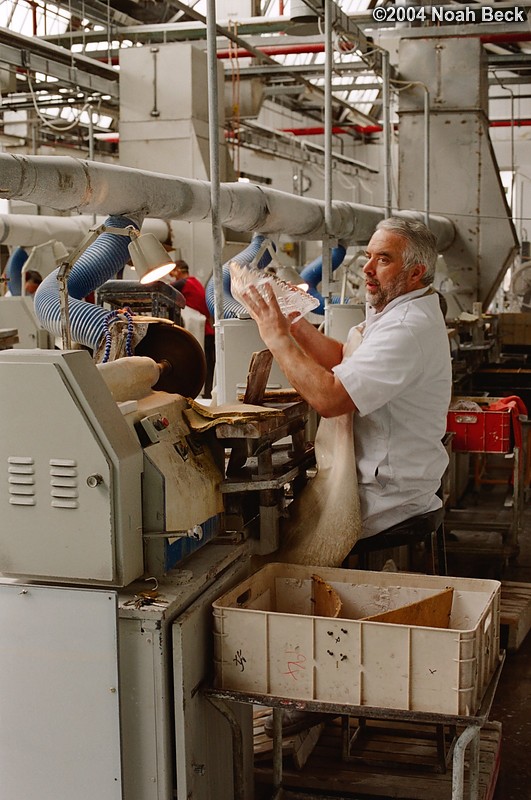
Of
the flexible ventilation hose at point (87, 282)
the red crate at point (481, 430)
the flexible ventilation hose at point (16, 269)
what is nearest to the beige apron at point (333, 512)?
the flexible ventilation hose at point (87, 282)

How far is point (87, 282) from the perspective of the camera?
2959mm

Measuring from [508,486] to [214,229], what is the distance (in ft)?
13.3

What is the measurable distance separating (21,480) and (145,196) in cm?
131

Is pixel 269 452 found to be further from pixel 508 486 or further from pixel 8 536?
pixel 508 486

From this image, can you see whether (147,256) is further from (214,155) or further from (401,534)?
(401,534)

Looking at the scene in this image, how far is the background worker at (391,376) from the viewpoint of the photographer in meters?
2.16

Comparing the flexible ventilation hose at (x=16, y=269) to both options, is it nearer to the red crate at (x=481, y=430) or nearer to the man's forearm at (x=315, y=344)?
the red crate at (x=481, y=430)

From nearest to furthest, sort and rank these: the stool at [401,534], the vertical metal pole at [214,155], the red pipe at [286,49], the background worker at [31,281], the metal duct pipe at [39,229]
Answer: the stool at [401,534] → the vertical metal pole at [214,155] → the metal duct pipe at [39,229] → the background worker at [31,281] → the red pipe at [286,49]

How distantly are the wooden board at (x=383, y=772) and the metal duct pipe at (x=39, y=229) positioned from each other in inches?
160

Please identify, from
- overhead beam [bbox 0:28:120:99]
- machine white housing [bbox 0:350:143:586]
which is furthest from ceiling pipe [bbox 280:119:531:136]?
machine white housing [bbox 0:350:143:586]

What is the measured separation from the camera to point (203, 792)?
1890mm

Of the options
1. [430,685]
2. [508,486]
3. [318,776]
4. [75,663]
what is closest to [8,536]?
[75,663]

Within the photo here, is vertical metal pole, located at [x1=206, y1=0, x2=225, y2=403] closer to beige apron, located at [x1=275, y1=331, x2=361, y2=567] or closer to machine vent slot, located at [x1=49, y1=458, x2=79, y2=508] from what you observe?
beige apron, located at [x1=275, y1=331, x2=361, y2=567]

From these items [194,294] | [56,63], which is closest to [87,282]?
[194,294]
